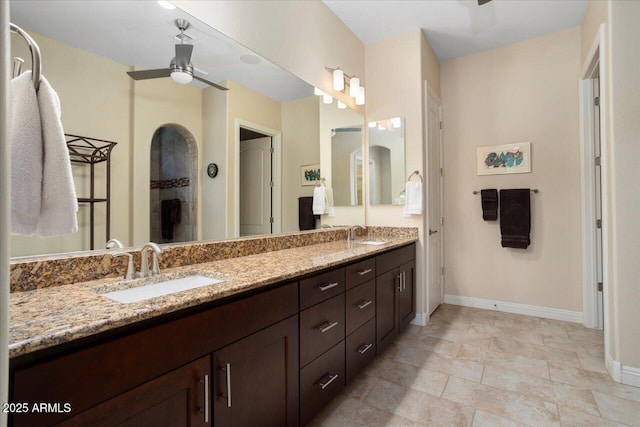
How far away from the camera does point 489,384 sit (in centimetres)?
185

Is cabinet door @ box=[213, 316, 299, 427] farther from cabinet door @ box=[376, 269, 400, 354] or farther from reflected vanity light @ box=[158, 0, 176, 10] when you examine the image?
reflected vanity light @ box=[158, 0, 176, 10]

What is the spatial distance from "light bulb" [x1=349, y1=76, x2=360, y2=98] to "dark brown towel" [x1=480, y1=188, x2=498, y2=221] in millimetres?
1677

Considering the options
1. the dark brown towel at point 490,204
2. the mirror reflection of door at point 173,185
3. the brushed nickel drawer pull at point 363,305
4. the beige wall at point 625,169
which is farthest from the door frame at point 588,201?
the mirror reflection of door at point 173,185

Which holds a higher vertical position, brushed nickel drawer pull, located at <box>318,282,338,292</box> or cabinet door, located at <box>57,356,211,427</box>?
brushed nickel drawer pull, located at <box>318,282,338,292</box>

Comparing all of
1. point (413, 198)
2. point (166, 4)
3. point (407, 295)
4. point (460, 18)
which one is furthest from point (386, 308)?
point (460, 18)

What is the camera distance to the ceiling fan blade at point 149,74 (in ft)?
4.25

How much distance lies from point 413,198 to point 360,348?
1496 mm

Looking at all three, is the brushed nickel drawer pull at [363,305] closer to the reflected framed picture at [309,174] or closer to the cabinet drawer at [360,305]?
the cabinet drawer at [360,305]

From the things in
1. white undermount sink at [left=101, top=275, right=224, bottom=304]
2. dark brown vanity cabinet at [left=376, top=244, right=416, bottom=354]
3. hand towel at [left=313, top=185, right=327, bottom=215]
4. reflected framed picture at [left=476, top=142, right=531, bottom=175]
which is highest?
reflected framed picture at [left=476, top=142, right=531, bottom=175]

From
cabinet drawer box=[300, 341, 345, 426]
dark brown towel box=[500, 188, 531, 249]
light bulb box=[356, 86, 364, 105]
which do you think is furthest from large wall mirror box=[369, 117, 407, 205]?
cabinet drawer box=[300, 341, 345, 426]

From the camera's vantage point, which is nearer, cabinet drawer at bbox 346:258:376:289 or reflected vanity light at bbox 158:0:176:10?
reflected vanity light at bbox 158:0:176:10

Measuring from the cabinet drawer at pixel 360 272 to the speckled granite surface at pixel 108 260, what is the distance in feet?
1.82

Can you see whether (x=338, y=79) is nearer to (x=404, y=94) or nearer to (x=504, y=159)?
(x=404, y=94)

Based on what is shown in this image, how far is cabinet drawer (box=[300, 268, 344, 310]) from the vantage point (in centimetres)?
135
